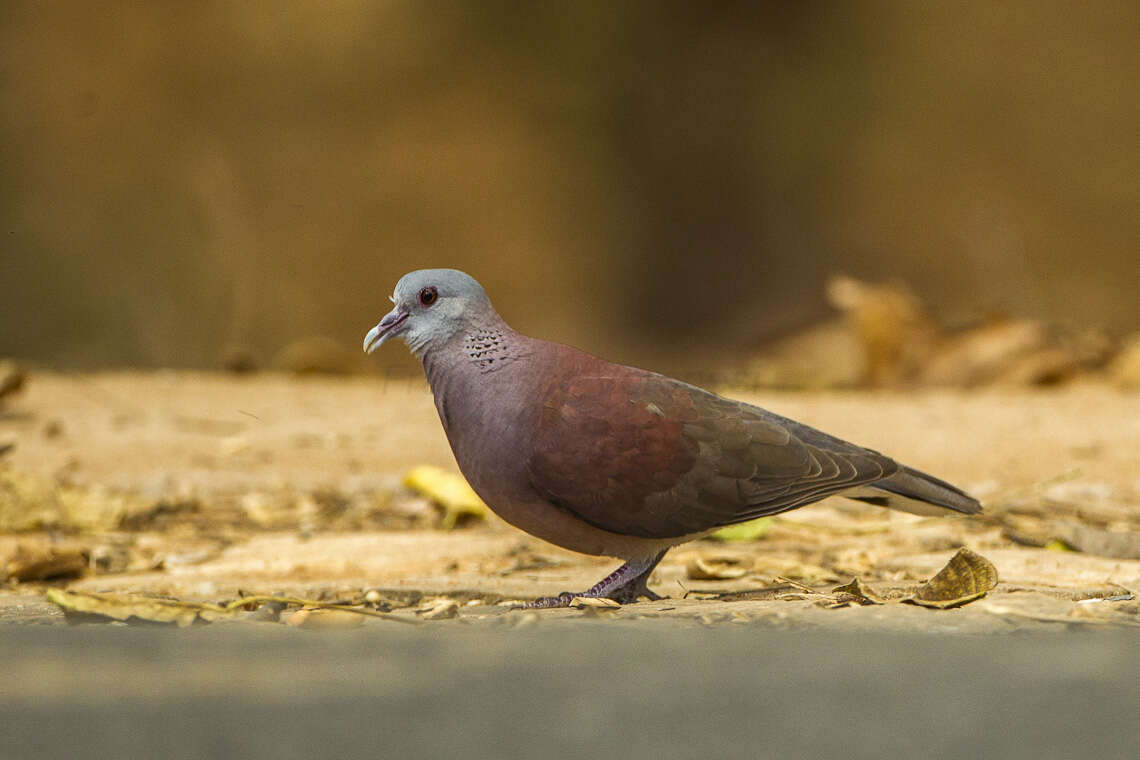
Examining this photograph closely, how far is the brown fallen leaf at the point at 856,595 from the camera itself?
217cm

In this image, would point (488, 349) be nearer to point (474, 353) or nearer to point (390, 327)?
point (474, 353)

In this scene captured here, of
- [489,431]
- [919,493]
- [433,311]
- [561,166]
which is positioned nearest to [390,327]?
[433,311]

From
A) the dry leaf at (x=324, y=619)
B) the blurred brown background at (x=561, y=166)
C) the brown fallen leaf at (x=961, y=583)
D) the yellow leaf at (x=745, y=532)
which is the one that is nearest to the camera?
the dry leaf at (x=324, y=619)

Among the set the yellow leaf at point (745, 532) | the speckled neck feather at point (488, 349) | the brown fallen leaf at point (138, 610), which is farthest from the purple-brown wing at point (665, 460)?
the yellow leaf at point (745, 532)

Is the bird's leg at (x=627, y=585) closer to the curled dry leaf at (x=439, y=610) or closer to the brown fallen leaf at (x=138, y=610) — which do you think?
the curled dry leaf at (x=439, y=610)

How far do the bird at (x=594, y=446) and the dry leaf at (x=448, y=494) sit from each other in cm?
137

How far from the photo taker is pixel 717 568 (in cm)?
285

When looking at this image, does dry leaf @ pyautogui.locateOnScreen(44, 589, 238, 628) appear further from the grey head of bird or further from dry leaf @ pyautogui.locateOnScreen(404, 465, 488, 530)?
dry leaf @ pyautogui.locateOnScreen(404, 465, 488, 530)

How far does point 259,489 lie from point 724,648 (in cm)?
293

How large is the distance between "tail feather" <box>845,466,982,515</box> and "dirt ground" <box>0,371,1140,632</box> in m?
0.18

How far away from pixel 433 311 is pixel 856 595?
3.06 feet

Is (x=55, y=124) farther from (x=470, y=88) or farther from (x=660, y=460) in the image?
(x=660, y=460)

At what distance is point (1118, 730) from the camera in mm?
1436

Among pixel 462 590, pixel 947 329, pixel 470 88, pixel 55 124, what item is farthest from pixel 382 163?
pixel 462 590
